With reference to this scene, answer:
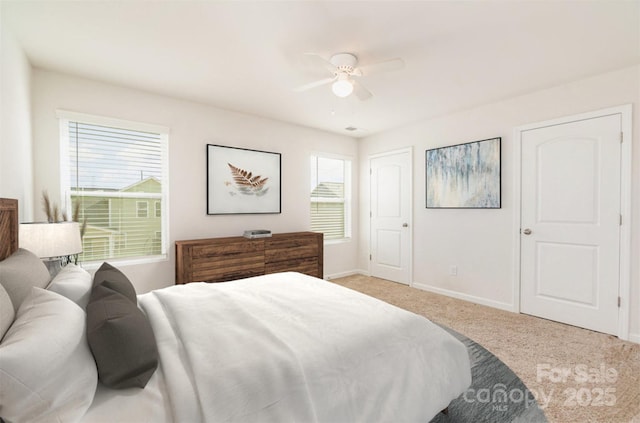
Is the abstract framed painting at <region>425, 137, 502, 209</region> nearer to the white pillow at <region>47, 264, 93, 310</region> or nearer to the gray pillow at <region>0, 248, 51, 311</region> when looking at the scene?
the white pillow at <region>47, 264, 93, 310</region>

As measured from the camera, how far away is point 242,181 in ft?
12.6

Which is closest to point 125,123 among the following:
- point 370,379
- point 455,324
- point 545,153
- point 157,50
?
Answer: point 157,50

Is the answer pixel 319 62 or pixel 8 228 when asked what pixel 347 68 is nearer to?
pixel 319 62

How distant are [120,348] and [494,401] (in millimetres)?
2065

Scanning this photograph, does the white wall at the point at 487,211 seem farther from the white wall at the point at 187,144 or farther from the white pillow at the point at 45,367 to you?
the white pillow at the point at 45,367

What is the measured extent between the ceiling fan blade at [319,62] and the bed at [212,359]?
1.65 m

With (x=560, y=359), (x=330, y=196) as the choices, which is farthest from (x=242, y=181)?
(x=560, y=359)

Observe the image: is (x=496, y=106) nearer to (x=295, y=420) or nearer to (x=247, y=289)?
(x=247, y=289)

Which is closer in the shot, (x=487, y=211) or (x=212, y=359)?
(x=212, y=359)

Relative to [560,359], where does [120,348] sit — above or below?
above

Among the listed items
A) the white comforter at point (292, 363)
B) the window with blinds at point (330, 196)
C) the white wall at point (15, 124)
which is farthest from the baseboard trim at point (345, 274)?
the white wall at point (15, 124)

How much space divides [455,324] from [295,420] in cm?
247

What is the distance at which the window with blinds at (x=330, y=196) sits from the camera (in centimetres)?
471

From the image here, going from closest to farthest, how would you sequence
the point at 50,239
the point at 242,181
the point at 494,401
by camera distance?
the point at 494,401 < the point at 50,239 < the point at 242,181
